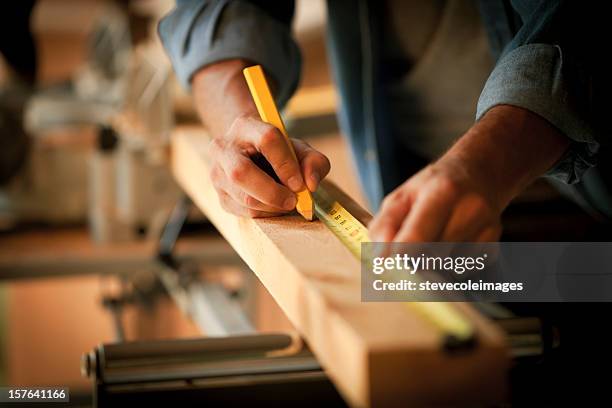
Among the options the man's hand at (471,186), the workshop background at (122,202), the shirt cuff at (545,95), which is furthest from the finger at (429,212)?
the workshop background at (122,202)

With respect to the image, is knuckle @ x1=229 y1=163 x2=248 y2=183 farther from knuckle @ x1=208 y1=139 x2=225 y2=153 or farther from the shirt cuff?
the shirt cuff

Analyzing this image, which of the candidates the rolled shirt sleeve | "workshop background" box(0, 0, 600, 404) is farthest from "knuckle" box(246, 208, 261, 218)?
"workshop background" box(0, 0, 600, 404)

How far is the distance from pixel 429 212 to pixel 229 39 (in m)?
0.39

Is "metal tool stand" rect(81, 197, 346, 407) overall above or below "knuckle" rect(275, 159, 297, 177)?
below

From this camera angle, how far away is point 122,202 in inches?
56.6

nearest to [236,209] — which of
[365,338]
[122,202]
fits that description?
[365,338]

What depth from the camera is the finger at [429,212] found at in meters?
0.40

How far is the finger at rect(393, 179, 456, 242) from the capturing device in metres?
0.40

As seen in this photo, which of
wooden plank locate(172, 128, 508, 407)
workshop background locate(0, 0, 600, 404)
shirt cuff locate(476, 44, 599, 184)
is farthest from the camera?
workshop background locate(0, 0, 600, 404)

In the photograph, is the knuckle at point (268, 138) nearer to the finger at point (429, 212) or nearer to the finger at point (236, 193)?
the finger at point (236, 193)

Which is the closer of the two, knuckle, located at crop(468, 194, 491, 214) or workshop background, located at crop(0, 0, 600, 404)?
knuckle, located at crop(468, 194, 491, 214)

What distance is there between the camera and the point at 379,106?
3.22ft

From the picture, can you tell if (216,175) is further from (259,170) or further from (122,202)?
(122,202)

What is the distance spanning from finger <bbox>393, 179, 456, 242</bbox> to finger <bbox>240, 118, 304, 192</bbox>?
0.44 ft
